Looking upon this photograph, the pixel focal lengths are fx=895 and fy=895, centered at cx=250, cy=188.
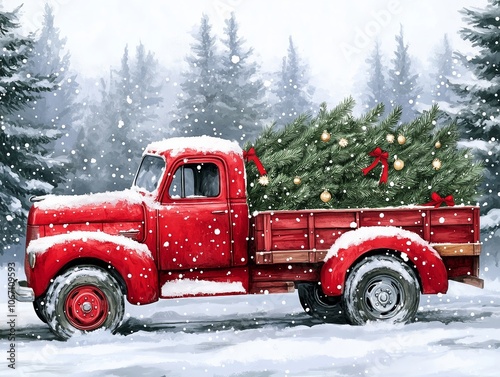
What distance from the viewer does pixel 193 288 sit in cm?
1005

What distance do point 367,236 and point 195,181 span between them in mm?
2084

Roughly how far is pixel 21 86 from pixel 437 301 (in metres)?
9.58

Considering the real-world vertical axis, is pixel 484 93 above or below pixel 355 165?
above

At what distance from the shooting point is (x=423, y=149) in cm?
1102

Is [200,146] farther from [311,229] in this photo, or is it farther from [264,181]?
[311,229]

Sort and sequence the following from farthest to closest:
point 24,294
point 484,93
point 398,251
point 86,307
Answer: point 484,93 → point 398,251 → point 86,307 → point 24,294

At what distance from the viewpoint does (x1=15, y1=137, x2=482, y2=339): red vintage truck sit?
379 inches

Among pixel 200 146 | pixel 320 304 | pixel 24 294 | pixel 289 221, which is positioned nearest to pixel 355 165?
pixel 289 221

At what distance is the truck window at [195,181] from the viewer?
10164 millimetres

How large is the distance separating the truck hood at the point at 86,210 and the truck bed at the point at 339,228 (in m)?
1.42

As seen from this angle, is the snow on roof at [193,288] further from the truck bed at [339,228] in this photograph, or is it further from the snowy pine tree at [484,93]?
the snowy pine tree at [484,93]

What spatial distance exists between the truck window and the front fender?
835 mm

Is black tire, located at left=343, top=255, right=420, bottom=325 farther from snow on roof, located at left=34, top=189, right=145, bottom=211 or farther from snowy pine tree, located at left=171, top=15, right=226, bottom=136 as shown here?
snowy pine tree, located at left=171, top=15, right=226, bottom=136

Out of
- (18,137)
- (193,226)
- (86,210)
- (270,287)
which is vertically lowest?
(270,287)
